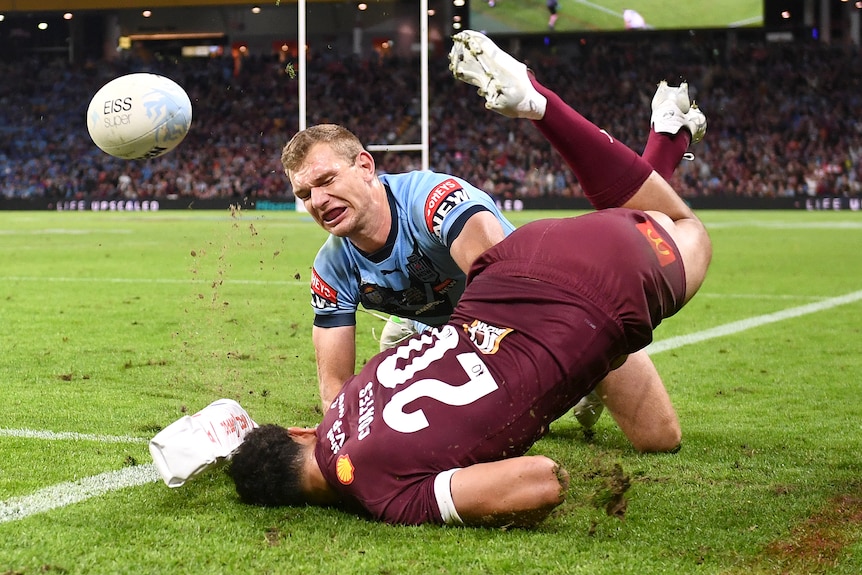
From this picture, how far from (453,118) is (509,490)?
31.8 meters

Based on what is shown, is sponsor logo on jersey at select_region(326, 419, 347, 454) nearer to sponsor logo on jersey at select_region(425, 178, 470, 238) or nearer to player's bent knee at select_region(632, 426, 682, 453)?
sponsor logo on jersey at select_region(425, 178, 470, 238)

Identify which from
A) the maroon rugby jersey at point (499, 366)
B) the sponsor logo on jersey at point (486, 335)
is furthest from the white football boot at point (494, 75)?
the sponsor logo on jersey at point (486, 335)

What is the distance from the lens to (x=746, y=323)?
7.54 metres

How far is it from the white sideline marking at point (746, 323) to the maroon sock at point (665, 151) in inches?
95.7

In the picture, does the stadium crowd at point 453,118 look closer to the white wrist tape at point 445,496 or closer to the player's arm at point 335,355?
the player's arm at point 335,355

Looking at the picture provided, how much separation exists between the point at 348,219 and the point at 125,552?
139cm

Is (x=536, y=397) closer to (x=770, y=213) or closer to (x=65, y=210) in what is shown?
(x=770, y=213)

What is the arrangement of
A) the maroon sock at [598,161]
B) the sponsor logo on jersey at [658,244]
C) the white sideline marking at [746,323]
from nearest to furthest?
1. the sponsor logo on jersey at [658,244]
2. the maroon sock at [598,161]
3. the white sideline marking at [746,323]

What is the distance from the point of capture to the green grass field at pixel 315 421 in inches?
99.5

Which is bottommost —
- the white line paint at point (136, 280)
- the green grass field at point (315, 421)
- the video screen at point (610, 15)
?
the white line paint at point (136, 280)

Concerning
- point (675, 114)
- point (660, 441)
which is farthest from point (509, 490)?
point (675, 114)

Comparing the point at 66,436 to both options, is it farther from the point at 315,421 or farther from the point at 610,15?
the point at 610,15

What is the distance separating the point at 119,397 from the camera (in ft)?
15.3

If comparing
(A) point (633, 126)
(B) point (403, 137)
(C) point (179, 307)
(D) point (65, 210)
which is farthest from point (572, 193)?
(C) point (179, 307)
